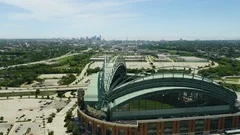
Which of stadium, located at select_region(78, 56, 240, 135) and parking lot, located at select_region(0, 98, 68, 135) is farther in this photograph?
parking lot, located at select_region(0, 98, 68, 135)

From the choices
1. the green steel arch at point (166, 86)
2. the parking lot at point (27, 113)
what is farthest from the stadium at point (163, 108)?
the parking lot at point (27, 113)

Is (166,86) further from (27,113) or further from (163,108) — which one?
(27,113)

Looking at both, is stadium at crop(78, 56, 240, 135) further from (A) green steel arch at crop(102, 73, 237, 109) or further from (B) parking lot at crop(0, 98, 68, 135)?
(B) parking lot at crop(0, 98, 68, 135)

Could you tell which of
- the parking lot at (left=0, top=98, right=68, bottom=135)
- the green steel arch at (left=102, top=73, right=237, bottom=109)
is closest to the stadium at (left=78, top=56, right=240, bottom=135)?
the green steel arch at (left=102, top=73, right=237, bottom=109)

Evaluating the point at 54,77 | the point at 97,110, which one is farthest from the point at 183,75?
the point at 54,77

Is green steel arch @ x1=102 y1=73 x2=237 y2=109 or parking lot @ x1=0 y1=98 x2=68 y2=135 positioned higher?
green steel arch @ x1=102 y1=73 x2=237 y2=109

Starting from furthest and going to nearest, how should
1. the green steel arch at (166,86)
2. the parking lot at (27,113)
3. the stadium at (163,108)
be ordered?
the parking lot at (27,113) < the green steel arch at (166,86) < the stadium at (163,108)

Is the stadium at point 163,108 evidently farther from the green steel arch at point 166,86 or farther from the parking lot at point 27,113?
the parking lot at point 27,113

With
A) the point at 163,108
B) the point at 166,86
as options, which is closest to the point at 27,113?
the point at 163,108

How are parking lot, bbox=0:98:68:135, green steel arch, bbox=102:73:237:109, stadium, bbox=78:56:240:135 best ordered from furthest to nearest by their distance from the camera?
parking lot, bbox=0:98:68:135 → green steel arch, bbox=102:73:237:109 → stadium, bbox=78:56:240:135

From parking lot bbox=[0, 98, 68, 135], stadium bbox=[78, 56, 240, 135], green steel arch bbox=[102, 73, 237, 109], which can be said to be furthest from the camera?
parking lot bbox=[0, 98, 68, 135]
